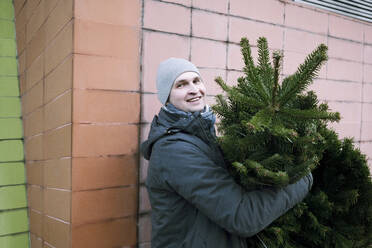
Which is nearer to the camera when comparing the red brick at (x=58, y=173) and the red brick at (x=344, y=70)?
the red brick at (x=58, y=173)

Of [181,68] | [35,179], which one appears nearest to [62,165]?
[35,179]

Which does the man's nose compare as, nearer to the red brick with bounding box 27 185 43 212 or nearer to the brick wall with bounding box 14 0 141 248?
the brick wall with bounding box 14 0 141 248

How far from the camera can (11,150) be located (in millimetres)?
2488

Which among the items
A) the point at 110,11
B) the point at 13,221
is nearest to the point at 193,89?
the point at 110,11

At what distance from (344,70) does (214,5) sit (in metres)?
Result: 1.30

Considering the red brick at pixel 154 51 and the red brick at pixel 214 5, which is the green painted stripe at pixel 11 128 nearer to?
the red brick at pixel 154 51

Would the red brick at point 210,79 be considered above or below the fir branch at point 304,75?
above

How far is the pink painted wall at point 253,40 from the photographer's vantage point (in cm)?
192

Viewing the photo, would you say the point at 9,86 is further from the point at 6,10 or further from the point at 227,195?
the point at 227,195

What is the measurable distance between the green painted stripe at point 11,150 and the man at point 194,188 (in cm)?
143

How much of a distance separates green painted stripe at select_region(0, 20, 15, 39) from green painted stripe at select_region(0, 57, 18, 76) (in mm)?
188

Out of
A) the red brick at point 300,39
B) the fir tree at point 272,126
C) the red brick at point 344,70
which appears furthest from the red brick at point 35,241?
the red brick at point 344,70

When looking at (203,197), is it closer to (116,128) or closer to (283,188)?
(283,188)

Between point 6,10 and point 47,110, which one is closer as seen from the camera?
point 47,110
